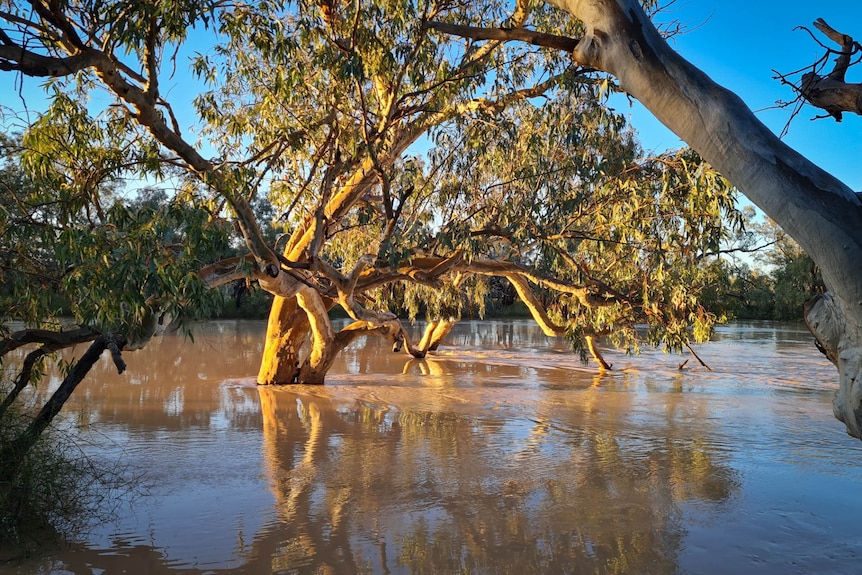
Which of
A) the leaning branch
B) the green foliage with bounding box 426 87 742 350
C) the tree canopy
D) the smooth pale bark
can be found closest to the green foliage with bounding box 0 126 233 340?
the tree canopy

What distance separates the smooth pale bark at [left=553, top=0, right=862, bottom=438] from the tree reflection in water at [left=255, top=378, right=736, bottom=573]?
6.64 feet

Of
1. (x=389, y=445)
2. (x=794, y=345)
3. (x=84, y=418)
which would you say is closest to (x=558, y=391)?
(x=389, y=445)

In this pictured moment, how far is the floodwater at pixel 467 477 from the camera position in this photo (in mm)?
4109

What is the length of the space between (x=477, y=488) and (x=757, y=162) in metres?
3.58

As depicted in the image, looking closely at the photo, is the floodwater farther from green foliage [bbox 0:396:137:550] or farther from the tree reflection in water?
green foliage [bbox 0:396:137:550]

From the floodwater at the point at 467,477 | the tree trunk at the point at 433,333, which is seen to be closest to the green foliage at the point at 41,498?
the floodwater at the point at 467,477

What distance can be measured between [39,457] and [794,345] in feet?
69.1

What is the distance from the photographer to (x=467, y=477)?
5816 mm

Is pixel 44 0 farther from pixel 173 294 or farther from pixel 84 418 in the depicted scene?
pixel 84 418

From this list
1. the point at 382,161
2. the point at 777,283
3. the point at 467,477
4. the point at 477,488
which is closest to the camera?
the point at 477,488

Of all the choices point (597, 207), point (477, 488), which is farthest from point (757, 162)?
point (597, 207)

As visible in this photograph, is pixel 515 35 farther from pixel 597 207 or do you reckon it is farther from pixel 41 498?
pixel 597 207

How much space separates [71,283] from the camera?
4.26 metres

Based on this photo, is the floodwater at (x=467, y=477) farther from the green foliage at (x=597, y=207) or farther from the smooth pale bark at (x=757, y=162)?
the smooth pale bark at (x=757, y=162)
